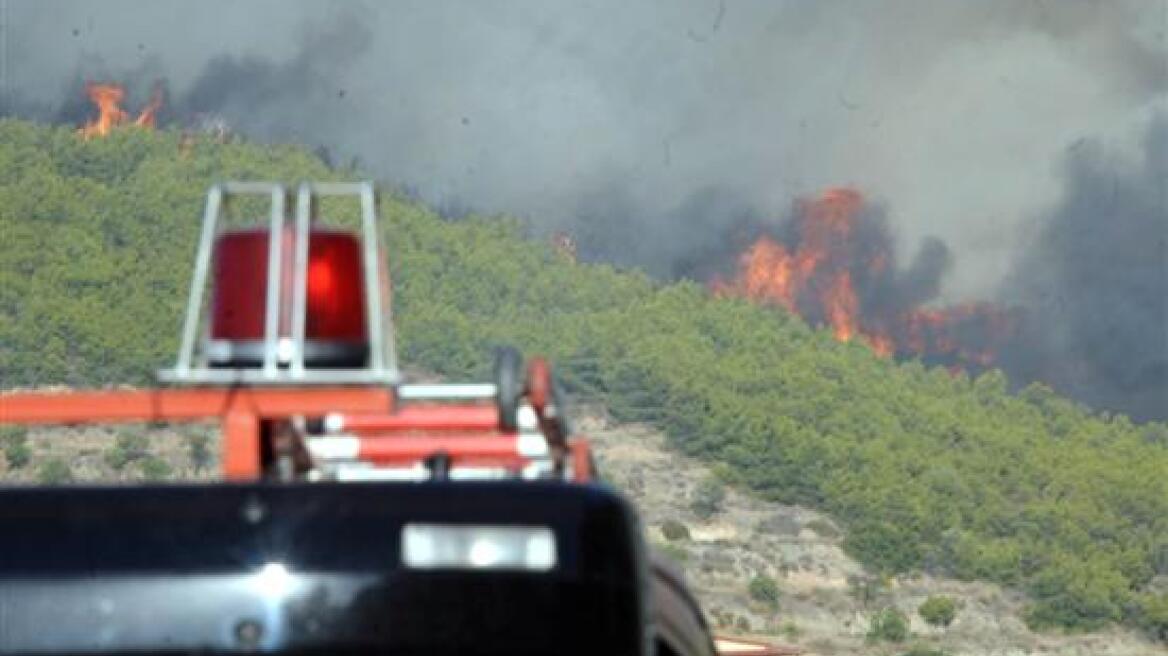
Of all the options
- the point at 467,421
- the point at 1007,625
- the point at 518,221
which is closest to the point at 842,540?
the point at 1007,625

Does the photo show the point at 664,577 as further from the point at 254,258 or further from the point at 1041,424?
the point at 1041,424

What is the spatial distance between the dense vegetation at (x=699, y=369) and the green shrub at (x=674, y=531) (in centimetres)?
871

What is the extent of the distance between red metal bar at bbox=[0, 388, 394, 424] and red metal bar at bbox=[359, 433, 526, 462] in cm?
176

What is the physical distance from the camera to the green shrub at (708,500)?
145 metres

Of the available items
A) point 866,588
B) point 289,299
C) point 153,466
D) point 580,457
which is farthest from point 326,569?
point 866,588

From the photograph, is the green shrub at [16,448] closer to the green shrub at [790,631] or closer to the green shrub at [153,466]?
the green shrub at [153,466]

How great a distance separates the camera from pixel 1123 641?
139m

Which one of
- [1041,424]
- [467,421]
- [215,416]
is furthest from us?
[1041,424]

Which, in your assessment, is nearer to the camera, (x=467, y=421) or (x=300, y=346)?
(x=300, y=346)

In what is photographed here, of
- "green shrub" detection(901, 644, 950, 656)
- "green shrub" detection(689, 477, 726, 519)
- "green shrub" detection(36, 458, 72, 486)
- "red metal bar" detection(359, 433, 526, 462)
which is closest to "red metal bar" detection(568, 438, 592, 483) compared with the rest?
"red metal bar" detection(359, 433, 526, 462)

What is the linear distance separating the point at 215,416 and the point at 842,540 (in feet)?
465

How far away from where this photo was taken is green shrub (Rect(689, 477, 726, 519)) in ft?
475

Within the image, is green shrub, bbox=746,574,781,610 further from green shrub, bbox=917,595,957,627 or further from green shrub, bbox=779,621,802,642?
green shrub, bbox=917,595,957,627

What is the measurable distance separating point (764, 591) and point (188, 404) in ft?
405
